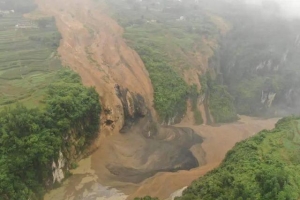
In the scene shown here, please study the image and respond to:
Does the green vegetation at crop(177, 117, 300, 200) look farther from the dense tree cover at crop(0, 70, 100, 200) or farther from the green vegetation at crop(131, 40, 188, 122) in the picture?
the green vegetation at crop(131, 40, 188, 122)

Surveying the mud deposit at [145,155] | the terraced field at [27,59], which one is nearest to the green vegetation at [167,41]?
the mud deposit at [145,155]

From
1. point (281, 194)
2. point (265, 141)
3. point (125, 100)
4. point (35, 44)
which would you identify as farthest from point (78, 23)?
point (281, 194)

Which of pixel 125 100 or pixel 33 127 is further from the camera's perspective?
pixel 125 100

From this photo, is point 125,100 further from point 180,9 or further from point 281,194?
point 180,9

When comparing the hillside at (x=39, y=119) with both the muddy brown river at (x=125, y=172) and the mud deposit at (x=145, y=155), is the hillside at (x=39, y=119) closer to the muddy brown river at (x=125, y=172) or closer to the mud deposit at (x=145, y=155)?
the muddy brown river at (x=125, y=172)

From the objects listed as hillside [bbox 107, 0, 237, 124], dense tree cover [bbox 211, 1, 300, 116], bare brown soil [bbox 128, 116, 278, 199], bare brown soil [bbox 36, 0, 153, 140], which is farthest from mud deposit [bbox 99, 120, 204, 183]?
dense tree cover [bbox 211, 1, 300, 116]

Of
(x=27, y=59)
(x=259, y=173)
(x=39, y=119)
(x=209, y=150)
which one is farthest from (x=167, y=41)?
(x=259, y=173)

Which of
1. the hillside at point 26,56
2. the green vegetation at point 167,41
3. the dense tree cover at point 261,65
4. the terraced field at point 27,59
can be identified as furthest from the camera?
the dense tree cover at point 261,65
